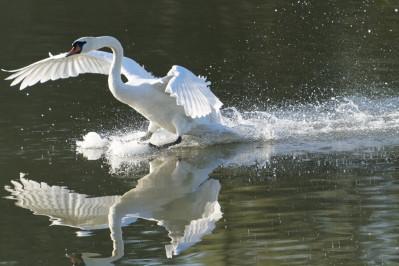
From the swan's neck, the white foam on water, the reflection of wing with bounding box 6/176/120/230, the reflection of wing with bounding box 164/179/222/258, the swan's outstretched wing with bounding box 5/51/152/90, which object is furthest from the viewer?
the swan's outstretched wing with bounding box 5/51/152/90

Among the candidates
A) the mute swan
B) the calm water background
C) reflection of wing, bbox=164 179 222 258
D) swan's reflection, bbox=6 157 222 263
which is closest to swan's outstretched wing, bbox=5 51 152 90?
the mute swan

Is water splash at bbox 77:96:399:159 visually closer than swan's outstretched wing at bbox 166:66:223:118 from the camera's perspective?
No

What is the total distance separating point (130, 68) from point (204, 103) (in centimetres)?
211

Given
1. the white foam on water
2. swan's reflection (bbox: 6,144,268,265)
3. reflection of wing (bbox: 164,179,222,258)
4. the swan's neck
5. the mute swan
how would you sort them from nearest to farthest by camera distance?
reflection of wing (bbox: 164,179,222,258), swan's reflection (bbox: 6,144,268,265), the mute swan, the swan's neck, the white foam on water

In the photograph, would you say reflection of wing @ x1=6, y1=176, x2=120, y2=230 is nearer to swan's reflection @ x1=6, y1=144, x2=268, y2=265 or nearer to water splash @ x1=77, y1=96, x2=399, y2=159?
swan's reflection @ x1=6, y1=144, x2=268, y2=265

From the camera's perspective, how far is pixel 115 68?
9.31 m

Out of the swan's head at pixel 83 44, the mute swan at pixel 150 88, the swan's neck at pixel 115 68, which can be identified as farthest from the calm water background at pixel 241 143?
the swan's head at pixel 83 44

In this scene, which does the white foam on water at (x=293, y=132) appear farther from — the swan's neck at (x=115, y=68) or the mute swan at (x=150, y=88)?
the swan's neck at (x=115, y=68)

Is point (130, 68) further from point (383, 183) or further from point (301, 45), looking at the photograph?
point (301, 45)

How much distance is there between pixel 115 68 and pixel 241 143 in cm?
184

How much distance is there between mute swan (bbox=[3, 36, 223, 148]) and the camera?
8.55m

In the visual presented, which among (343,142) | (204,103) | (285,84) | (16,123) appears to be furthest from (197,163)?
(285,84)

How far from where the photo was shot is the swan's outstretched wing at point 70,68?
32.8 ft

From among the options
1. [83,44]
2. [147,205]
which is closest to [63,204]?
[147,205]
